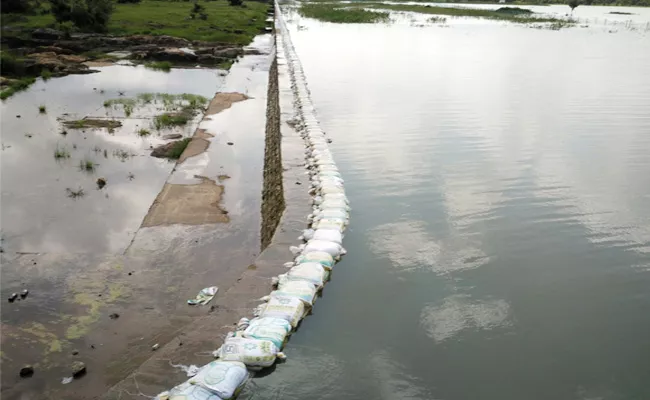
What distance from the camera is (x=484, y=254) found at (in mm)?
5504

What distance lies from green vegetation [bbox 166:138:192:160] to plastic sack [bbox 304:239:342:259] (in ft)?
15.8

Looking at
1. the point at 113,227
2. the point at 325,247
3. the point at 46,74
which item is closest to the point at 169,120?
the point at 113,227

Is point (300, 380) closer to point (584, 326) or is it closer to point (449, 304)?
point (449, 304)

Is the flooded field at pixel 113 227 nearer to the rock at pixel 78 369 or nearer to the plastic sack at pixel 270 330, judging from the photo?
the rock at pixel 78 369

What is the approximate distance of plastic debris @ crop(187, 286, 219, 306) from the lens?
4863mm

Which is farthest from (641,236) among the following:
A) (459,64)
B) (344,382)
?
(459,64)

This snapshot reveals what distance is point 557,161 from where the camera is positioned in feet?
27.7

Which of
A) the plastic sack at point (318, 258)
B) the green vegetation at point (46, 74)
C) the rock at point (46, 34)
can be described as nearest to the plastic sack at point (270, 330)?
the plastic sack at point (318, 258)

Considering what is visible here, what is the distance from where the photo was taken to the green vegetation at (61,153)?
28.2 feet

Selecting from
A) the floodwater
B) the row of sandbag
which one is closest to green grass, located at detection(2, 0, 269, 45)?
the floodwater

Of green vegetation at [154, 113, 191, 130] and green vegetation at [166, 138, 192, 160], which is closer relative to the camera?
green vegetation at [166, 138, 192, 160]

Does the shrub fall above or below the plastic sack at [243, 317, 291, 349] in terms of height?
above

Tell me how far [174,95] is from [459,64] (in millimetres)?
11327

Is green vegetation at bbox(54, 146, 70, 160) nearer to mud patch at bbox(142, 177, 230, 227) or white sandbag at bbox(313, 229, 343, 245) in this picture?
mud patch at bbox(142, 177, 230, 227)
